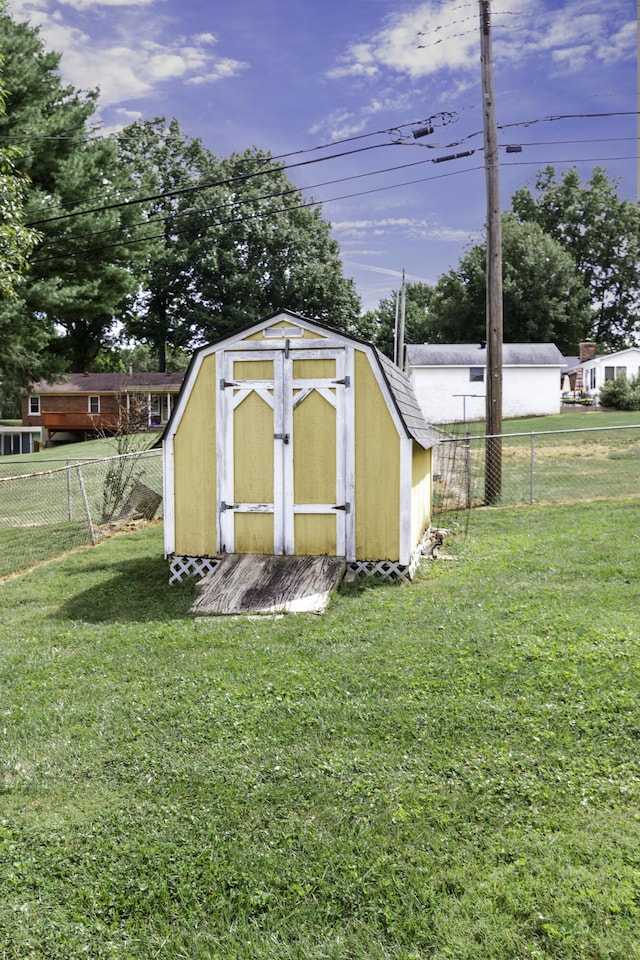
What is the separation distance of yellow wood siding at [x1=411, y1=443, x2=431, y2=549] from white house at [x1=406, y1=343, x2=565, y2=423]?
2240 cm

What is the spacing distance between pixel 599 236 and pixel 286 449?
5093cm

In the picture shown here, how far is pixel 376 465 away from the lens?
7.23 m

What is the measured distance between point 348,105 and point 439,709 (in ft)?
52.7

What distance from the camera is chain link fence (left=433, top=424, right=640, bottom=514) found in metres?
12.3

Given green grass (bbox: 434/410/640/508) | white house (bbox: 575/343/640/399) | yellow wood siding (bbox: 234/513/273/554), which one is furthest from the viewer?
white house (bbox: 575/343/640/399)

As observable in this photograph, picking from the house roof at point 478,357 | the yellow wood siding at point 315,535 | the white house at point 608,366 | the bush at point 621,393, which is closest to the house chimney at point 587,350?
the white house at point 608,366

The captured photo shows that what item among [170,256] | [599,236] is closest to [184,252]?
[170,256]

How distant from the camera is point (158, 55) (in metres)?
15.0

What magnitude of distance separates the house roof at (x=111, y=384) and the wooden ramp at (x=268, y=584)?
29355mm

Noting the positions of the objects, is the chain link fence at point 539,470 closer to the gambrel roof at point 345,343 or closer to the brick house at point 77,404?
the gambrel roof at point 345,343

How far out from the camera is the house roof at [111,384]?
35438 millimetres

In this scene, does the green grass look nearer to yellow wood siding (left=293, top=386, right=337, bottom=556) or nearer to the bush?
yellow wood siding (left=293, top=386, right=337, bottom=556)

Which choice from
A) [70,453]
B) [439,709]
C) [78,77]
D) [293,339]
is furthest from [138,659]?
[70,453]

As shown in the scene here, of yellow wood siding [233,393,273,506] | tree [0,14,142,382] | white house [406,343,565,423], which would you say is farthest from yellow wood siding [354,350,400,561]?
white house [406,343,565,423]
